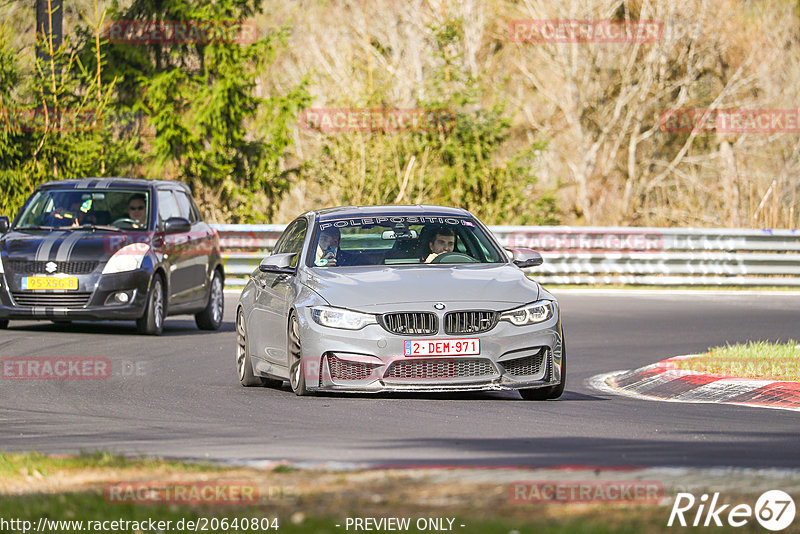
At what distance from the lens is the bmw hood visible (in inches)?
412

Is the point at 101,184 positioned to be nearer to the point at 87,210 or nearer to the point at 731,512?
the point at 87,210

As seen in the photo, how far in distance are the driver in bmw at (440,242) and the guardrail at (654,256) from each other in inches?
565

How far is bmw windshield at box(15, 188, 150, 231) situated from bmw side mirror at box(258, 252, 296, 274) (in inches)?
232

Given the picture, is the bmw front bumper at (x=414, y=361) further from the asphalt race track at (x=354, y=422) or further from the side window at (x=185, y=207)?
the side window at (x=185, y=207)

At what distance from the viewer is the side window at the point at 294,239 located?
1200 cm

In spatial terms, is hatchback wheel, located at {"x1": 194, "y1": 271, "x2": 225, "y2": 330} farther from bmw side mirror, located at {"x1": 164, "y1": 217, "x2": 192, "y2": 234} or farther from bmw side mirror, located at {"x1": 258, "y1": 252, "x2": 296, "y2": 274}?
bmw side mirror, located at {"x1": 258, "y1": 252, "x2": 296, "y2": 274}

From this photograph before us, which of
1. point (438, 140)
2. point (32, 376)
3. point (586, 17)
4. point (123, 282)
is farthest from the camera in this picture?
point (586, 17)

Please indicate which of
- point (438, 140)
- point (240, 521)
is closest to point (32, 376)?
point (240, 521)

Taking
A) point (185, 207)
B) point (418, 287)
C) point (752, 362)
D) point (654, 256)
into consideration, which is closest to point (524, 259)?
point (418, 287)

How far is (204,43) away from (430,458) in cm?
2773

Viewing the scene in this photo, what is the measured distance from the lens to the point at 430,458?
7.28 meters

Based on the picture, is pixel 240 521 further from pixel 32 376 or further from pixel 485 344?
pixel 32 376

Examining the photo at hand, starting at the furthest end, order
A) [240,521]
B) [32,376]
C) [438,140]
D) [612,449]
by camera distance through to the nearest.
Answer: [438,140]
[32,376]
[612,449]
[240,521]

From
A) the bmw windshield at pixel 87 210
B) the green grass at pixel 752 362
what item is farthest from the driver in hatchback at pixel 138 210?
the green grass at pixel 752 362
